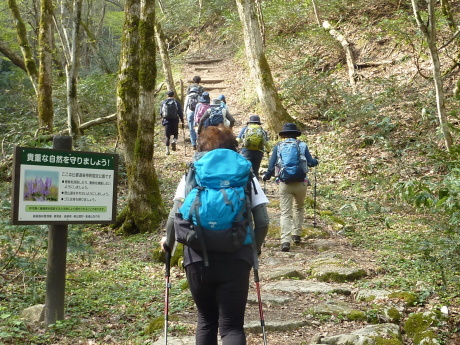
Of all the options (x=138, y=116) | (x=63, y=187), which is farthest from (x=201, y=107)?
(x=63, y=187)

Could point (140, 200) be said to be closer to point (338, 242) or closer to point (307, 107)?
point (338, 242)

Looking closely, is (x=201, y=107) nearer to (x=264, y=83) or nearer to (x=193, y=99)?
(x=193, y=99)

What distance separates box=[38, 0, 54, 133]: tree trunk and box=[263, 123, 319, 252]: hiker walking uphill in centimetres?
748

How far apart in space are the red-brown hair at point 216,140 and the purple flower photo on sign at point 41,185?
1.69 meters

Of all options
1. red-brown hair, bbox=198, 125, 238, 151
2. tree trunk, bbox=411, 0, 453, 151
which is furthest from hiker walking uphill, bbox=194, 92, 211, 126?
red-brown hair, bbox=198, 125, 238, 151

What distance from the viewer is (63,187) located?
4758 millimetres

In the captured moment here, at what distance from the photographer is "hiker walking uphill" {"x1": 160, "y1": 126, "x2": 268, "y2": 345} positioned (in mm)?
3354

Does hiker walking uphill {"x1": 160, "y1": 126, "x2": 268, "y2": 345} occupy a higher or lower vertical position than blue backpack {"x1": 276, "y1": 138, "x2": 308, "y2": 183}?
lower

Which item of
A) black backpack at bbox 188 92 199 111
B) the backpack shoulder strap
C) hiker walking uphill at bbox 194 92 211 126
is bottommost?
the backpack shoulder strap

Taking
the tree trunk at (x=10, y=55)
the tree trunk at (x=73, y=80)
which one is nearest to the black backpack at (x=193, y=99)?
the tree trunk at (x=73, y=80)

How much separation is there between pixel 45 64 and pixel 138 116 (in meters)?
4.86

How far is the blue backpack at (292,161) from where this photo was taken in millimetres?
8227

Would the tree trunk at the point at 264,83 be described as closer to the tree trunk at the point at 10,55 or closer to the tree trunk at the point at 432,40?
the tree trunk at the point at 432,40

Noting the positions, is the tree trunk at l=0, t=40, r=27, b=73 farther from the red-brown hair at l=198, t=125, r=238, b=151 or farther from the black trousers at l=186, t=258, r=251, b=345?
the black trousers at l=186, t=258, r=251, b=345
